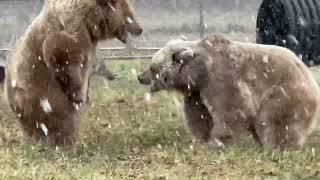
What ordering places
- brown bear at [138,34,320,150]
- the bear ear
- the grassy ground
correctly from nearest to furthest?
the grassy ground < brown bear at [138,34,320,150] < the bear ear

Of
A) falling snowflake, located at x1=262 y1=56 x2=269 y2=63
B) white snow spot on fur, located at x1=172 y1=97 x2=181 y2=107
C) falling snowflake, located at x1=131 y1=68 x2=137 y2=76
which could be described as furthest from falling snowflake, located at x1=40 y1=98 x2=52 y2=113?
falling snowflake, located at x1=131 y1=68 x2=137 y2=76

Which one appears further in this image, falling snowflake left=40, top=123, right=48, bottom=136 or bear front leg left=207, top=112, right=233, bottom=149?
bear front leg left=207, top=112, right=233, bottom=149

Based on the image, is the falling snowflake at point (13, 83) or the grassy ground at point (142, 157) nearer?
the grassy ground at point (142, 157)

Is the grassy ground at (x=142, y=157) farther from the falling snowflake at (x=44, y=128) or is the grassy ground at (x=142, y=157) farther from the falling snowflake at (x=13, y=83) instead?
the falling snowflake at (x=13, y=83)

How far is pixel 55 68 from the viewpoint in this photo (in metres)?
7.73

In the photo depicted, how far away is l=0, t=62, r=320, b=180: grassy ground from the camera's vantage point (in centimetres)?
681

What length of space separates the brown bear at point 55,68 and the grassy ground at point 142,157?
0.79 ft

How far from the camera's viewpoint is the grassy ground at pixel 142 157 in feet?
22.4

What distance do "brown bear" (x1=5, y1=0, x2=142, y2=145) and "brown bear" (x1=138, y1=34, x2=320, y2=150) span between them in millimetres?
1192

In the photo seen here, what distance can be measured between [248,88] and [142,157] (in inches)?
63.1

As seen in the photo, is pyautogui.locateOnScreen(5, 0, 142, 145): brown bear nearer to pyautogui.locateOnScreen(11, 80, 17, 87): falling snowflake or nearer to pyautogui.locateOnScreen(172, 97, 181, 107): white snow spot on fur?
pyautogui.locateOnScreen(11, 80, 17, 87): falling snowflake

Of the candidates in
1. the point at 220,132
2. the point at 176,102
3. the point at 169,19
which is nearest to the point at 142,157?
the point at 220,132

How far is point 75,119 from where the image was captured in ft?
26.3

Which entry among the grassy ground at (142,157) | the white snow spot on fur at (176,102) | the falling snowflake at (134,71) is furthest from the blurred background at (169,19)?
the grassy ground at (142,157)
